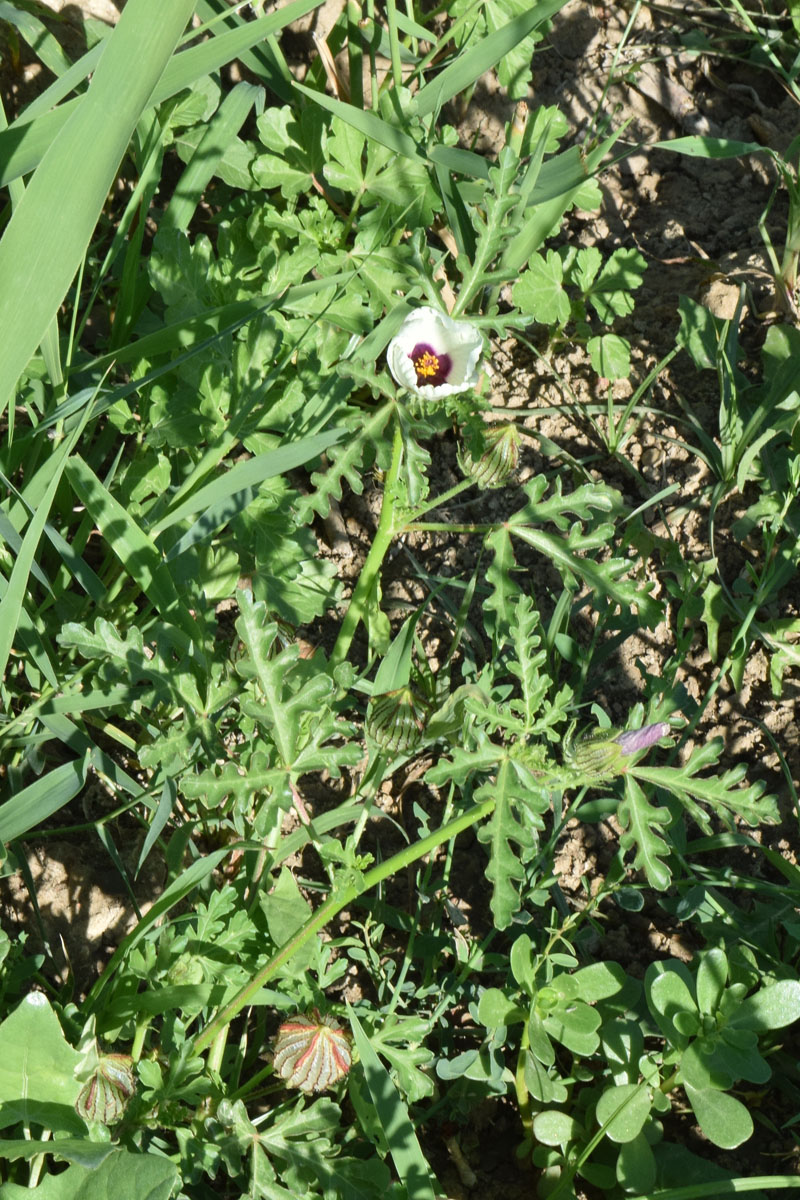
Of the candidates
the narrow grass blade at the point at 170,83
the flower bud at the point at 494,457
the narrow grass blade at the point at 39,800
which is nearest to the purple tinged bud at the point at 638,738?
A: the flower bud at the point at 494,457

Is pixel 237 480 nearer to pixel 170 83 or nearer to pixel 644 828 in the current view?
pixel 170 83

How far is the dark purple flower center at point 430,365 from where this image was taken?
184cm

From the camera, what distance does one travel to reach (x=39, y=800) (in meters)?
1.85

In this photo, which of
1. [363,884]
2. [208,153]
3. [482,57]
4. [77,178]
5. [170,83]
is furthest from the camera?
[208,153]

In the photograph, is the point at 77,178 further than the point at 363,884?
No

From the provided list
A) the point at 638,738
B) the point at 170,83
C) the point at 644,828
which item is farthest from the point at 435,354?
the point at 644,828

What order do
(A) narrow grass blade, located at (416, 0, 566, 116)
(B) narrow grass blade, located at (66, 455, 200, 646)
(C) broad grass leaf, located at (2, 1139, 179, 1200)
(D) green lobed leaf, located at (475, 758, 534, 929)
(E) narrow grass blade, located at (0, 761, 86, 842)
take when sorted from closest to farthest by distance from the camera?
(C) broad grass leaf, located at (2, 1139, 179, 1200), (D) green lobed leaf, located at (475, 758, 534, 929), (E) narrow grass blade, located at (0, 761, 86, 842), (B) narrow grass blade, located at (66, 455, 200, 646), (A) narrow grass blade, located at (416, 0, 566, 116)

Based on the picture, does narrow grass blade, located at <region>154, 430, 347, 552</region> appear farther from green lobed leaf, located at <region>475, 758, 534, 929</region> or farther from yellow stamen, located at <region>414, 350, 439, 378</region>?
green lobed leaf, located at <region>475, 758, 534, 929</region>

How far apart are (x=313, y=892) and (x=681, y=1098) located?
0.79 meters

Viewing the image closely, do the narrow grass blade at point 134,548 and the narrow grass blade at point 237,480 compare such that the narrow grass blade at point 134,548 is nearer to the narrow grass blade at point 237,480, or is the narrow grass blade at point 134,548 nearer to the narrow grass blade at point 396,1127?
the narrow grass blade at point 237,480

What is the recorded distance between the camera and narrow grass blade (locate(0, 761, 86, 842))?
5.93 ft

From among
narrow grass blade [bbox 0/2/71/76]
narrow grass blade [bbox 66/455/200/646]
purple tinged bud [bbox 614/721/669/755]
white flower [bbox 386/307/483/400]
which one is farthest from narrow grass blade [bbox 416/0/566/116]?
purple tinged bud [bbox 614/721/669/755]

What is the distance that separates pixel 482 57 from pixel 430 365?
0.75 m

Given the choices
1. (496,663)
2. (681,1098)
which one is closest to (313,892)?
(496,663)
